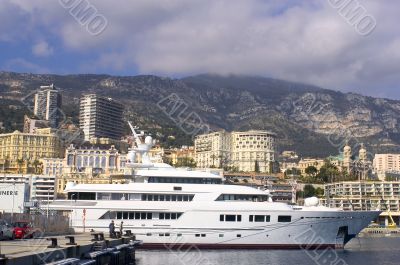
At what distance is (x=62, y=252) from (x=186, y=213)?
70.9ft

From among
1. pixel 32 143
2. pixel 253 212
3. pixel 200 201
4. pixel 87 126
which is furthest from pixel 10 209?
pixel 87 126

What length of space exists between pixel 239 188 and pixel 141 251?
845 centimetres

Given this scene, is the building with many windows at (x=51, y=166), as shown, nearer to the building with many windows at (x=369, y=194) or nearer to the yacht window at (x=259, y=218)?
the building with many windows at (x=369, y=194)

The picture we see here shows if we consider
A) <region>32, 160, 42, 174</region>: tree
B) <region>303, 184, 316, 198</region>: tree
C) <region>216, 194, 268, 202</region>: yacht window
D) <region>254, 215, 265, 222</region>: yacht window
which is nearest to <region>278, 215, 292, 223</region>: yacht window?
<region>254, 215, 265, 222</region>: yacht window

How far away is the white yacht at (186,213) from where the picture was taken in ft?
128

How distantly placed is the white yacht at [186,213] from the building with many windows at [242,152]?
12247cm

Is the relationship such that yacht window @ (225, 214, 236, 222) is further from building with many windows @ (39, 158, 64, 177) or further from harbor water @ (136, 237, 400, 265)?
building with many windows @ (39, 158, 64, 177)

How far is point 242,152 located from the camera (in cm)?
17088

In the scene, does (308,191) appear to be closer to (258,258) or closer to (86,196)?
(86,196)

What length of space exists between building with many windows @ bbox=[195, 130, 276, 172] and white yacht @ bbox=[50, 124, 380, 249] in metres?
122

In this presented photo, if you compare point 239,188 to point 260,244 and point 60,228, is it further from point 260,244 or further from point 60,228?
point 60,228

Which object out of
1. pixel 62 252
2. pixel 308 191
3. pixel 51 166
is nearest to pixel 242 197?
pixel 62 252

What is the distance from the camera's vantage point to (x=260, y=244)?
39469mm

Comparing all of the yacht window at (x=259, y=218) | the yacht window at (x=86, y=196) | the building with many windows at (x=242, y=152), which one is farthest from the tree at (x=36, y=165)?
the yacht window at (x=259, y=218)
